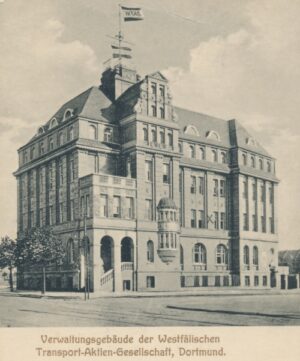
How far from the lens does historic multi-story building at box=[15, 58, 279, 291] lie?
40312 millimetres

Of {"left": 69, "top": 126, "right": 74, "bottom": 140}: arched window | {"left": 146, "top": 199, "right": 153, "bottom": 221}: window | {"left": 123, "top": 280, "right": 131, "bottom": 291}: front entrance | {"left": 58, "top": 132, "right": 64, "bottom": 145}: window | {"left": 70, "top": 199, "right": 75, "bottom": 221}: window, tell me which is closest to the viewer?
{"left": 123, "top": 280, "right": 131, "bottom": 291}: front entrance

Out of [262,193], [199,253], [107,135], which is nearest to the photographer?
[107,135]

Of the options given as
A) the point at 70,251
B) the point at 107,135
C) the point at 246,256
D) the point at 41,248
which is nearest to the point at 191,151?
the point at 107,135

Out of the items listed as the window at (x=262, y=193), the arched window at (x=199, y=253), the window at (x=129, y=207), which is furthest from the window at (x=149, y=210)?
the window at (x=262, y=193)

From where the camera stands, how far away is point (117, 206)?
40.5 meters

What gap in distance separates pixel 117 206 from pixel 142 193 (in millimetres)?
2586

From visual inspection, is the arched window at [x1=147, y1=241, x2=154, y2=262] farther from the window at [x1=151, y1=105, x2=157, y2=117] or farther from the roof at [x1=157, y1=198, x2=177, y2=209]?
the window at [x1=151, y1=105, x2=157, y2=117]

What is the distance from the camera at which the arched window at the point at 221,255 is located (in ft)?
165

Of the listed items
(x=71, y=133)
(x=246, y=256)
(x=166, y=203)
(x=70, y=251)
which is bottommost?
(x=246, y=256)

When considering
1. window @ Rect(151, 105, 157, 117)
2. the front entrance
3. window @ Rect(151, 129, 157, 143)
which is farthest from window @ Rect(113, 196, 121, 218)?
window @ Rect(151, 105, 157, 117)

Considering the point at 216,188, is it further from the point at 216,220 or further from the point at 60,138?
the point at 60,138

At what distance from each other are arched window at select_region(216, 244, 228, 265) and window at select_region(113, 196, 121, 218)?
1391cm

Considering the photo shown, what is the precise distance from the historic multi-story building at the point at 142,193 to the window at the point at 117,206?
83 millimetres

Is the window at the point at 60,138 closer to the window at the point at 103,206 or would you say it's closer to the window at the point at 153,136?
the window at the point at 103,206
